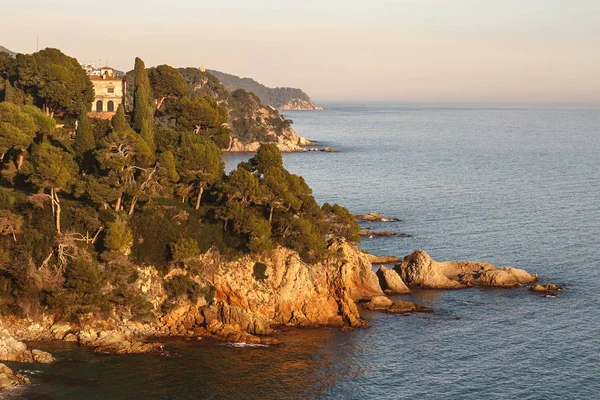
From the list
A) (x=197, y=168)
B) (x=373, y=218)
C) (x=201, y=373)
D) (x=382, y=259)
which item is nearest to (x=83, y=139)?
(x=197, y=168)

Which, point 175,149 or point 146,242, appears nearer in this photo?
point 146,242

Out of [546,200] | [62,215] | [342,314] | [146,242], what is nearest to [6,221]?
[62,215]

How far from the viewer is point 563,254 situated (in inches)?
3743

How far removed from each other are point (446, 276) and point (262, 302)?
84.7 ft

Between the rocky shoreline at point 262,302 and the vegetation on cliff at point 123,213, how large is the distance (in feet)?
3.98

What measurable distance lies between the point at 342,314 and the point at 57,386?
94.1 feet

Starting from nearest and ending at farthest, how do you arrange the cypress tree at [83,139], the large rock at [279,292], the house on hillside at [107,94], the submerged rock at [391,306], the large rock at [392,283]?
1. the large rock at [279,292]
2. the submerged rock at [391,306]
3. the cypress tree at [83,139]
4. the large rock at [392,283]
5. the house on hillside at [107,94]

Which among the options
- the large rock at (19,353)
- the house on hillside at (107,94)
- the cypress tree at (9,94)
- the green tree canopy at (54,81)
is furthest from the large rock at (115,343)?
the house on hillside at (107,94)

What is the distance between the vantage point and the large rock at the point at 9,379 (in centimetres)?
5181

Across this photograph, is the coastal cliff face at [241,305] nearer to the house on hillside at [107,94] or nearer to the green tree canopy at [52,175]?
the green tree canopy at [52,175]

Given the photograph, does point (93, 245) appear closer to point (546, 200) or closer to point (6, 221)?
point (6, 221)

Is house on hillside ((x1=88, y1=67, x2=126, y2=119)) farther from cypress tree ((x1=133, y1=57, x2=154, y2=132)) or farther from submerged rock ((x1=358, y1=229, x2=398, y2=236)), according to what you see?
submerged rock ((x1=358, y1=229, x2=398, y2=236))

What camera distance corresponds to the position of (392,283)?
8188 centimetres

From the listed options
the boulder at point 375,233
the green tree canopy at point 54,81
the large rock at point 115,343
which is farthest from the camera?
the boulder at point 375,233
